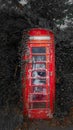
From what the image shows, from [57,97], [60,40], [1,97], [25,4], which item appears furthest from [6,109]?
[25,4]


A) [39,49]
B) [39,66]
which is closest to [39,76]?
[39,66]

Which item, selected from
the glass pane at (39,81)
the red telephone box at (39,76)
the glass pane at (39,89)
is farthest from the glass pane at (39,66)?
the glass pane at (39,89)

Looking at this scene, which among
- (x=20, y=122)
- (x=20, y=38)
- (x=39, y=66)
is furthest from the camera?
(x=20, y=38)

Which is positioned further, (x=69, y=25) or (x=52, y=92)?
(x=69, y=25)

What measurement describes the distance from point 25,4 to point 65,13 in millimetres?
1024

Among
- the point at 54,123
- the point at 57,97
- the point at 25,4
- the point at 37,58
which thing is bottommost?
the point at 54,123

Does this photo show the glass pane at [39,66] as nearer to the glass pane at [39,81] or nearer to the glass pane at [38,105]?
the glass pane at [39,81]

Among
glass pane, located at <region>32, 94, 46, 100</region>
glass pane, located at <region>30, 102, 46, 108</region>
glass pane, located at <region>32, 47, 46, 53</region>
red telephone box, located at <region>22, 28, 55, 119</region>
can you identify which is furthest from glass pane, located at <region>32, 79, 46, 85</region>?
glass pane, located at <region>32, 47, 46, 53</region>

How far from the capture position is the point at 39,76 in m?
6.05

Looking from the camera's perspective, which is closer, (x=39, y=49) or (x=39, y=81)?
(x=39, y=49)

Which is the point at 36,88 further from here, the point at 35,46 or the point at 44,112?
the point at 35,46

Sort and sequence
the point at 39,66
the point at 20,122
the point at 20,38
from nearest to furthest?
the point at 20,122, the point at 39,66, the point at 20,38

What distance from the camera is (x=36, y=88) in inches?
240

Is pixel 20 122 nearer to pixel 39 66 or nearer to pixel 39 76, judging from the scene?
pixel 39 76
